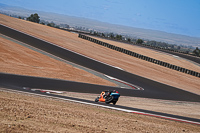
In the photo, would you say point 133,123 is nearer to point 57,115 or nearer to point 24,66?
point 57,115

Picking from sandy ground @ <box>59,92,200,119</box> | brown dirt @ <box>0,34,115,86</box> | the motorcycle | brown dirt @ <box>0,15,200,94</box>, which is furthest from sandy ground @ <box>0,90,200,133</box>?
brown dirt @ <box>0,15,200,94</box>

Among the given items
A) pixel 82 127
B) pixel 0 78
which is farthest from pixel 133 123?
pixel 0 78

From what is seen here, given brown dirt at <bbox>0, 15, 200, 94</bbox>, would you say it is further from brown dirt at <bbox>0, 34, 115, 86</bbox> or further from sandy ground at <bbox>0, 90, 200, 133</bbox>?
sandy ground at <bbox>0, 90, 200, 133</bbox>

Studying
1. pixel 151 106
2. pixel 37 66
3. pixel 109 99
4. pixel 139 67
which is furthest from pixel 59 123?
pixel 139 67

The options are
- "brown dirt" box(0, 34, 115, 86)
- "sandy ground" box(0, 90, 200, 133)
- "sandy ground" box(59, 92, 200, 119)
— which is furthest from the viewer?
"brown dirt" box(0, 34, 115, 86)

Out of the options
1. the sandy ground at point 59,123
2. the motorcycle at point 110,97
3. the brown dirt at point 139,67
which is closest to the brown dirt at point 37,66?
the motorcycle at point 110,97

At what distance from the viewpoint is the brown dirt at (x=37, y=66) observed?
79.2ft

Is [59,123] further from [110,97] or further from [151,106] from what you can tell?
[151,106]

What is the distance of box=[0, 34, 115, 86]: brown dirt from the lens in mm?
24125

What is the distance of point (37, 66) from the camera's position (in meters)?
27.0

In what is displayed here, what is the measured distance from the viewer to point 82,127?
7613mm

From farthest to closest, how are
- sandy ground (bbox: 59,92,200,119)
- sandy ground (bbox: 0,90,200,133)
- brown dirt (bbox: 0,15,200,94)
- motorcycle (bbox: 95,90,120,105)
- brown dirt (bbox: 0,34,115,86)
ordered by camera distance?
brown dirt (bbox: 0,15,200,94), brown dirt (bbox: 0,34,115,86), sandy ground (bbox: 59,92,200,119), motorcycle (bbox: 95,90,120,105), sandy ground (bbox: 0,90,200,133)

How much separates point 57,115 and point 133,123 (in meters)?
2.52

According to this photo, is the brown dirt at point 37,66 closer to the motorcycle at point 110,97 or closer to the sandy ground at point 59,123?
the motorcycle at point 110,97
